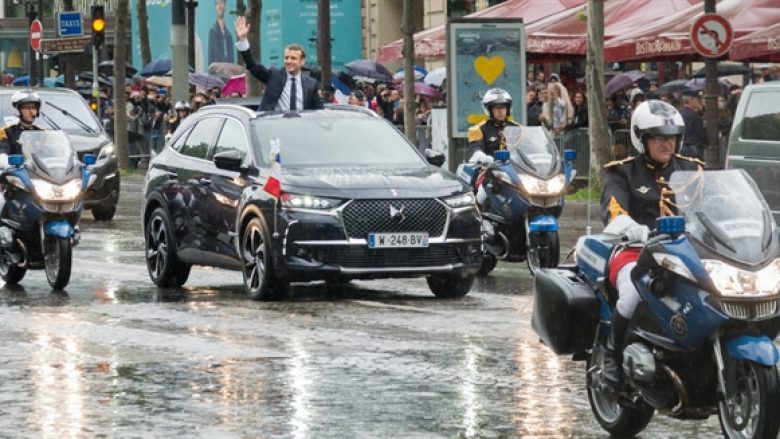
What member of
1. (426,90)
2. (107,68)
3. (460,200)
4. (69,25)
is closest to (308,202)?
(460,200)

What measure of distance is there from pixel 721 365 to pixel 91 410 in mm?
3226

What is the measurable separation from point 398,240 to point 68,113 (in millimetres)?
12997

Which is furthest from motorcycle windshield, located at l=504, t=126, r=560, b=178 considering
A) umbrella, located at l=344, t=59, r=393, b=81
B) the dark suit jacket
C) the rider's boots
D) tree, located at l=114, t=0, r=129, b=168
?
umbrella, located at l=344, t=59, r=393, b=81

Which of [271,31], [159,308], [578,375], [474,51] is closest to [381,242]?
[159,308]

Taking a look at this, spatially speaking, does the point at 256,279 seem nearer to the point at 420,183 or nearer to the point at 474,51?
the point at 420,183

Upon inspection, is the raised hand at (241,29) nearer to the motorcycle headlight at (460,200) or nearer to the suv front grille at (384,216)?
the motorcycle headlight at (460,200)

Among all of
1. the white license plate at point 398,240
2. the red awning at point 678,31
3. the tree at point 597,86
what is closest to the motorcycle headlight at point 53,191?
the white license plate at point 398,240

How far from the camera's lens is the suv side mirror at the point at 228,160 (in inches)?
611

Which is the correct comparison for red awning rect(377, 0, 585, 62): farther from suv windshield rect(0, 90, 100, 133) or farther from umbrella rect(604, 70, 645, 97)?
suv windshield rect(0, 90, 100, 133)

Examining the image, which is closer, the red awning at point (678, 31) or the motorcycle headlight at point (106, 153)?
the motorcycle headlight at point (106, 153)

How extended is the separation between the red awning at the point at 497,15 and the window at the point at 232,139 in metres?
19.7

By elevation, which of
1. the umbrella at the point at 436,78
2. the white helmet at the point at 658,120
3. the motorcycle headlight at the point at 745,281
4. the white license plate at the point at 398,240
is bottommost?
the white license plate at the point at 398,240

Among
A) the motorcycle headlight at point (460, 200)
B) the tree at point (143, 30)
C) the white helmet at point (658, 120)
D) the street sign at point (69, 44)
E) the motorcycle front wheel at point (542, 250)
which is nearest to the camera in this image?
the white helmet at point (658, 120)

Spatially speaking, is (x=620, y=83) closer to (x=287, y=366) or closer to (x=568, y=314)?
(x=287, y=366)
